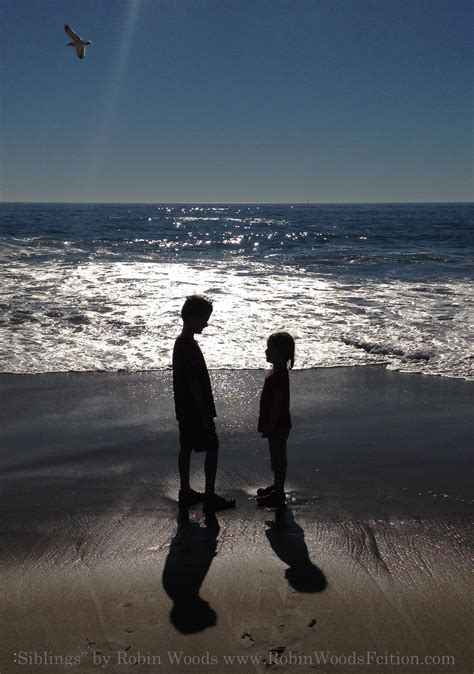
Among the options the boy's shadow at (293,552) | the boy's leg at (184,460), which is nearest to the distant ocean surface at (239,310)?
the boy's leg at (184,460)

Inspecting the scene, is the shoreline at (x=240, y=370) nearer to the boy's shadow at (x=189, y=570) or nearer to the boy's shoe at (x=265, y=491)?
the boy's shoe at (x=265, y=491)

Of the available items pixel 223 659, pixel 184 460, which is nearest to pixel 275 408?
pixel 184 460

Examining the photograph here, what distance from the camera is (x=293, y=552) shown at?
11.5 feet

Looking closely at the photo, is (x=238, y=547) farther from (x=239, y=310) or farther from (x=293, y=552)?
(x=239, y=310)

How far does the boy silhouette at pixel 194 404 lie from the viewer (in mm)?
4156

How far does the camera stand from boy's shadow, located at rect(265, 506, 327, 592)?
3.18 metres

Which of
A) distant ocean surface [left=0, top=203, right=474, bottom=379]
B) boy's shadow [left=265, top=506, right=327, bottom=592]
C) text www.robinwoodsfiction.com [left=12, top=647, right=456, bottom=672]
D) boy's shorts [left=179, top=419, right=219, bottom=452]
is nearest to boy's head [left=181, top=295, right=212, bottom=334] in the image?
boy's shorts [left=179, top=419, right=219, bottom=452]

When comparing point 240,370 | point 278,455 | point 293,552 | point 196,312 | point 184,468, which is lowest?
point 240,370

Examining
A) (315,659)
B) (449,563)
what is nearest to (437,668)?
(315,659)

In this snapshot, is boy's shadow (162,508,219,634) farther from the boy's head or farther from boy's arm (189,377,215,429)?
the boy's head

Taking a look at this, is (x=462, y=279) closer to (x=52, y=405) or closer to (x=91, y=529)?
(x=52, y=405)

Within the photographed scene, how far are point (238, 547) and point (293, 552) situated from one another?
1.00 ft

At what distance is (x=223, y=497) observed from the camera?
14.0 ft

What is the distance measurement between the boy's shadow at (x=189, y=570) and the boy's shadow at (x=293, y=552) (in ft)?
1.14
